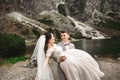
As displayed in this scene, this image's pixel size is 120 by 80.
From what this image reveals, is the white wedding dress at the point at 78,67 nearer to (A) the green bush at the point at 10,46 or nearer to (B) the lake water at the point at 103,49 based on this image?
(A) the green bush at the point at 10,46

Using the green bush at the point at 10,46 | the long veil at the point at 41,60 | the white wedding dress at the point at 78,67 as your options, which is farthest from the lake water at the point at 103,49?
the long veil at the point at 41,60

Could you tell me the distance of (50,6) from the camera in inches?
5999

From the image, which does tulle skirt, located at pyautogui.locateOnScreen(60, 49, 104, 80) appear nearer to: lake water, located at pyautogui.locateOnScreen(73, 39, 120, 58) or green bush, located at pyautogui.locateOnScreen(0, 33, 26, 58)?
green bush, located at pyautogui.locateOnScreen(0, 33, 26, 58)

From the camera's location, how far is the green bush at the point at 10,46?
123ft

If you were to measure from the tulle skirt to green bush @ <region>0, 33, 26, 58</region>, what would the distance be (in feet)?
80.1

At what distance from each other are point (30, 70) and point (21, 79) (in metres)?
3.88

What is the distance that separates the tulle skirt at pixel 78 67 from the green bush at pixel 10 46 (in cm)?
2441

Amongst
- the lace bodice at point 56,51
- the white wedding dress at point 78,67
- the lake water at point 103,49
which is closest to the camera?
the lace bodice at point 56,51

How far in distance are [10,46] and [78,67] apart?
25.0 m

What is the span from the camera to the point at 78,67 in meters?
13.6

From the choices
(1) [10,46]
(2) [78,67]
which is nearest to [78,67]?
(2) [78,67]

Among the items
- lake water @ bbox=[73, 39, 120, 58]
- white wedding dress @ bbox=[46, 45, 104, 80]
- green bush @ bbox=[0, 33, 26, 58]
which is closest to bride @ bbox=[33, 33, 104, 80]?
white wedding dress @ bbox=[46, 45, 104, 80]

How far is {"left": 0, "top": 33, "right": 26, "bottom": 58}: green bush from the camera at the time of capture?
37594mm

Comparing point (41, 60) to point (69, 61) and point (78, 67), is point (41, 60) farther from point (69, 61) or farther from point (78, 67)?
point (78, 67)
